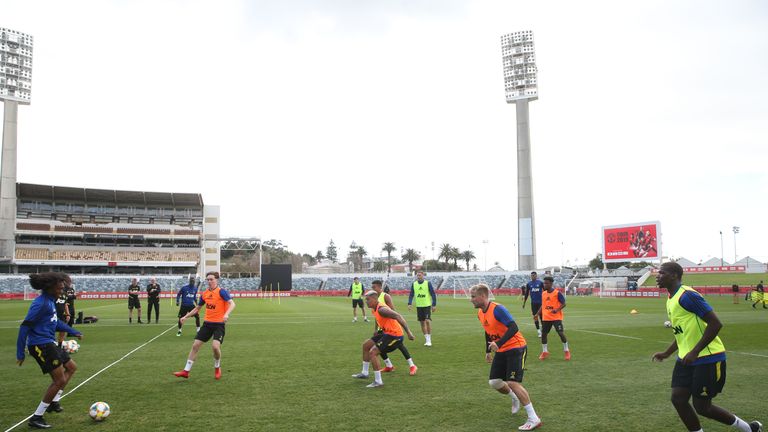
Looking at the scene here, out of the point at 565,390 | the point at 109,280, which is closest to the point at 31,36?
the point at 109,280

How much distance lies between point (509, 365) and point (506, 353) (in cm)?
17

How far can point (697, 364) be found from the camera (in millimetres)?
6023

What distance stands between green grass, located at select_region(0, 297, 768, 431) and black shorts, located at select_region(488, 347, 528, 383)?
0.68 metres

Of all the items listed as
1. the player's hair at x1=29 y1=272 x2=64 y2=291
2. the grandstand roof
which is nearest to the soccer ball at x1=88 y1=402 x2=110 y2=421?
the player's hair at x1=29 y1=272 x2=64 y2=291

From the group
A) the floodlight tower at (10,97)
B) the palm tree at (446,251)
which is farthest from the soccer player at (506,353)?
the palm tree at (446,251)

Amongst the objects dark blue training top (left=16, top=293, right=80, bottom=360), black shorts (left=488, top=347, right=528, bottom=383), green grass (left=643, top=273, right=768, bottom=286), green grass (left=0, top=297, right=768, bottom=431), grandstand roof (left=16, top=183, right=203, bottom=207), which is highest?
grandstand roof (left=16, top=183, right=203, bottom=207)

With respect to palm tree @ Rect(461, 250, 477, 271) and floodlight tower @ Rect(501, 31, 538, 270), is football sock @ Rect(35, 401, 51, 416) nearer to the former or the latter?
floodlight tower @ Rect(501, 31, 538, 270)

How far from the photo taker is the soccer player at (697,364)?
588cm

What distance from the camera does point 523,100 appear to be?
80.9 m

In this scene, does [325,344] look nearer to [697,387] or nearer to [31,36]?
[697,387]

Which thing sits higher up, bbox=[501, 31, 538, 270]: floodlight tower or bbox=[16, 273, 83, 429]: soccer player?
Answer: bbox=[501, 31, 538, 270]: floodlight tower

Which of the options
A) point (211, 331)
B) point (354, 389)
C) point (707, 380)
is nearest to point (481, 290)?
point (707, 380)

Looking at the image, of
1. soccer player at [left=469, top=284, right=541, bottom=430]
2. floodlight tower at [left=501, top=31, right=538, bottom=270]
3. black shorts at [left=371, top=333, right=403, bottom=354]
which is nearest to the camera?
soccer player at [left=469, top=284, right=541, bottom=430]

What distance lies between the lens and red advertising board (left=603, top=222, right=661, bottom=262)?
187 feet
